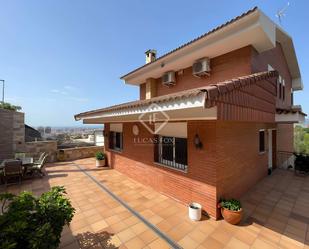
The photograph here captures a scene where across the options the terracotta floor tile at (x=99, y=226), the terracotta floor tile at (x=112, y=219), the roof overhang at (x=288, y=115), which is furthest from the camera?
the roof overhang at (x=288, y=115)

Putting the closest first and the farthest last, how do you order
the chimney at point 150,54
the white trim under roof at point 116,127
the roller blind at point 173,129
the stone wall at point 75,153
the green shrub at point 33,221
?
the green shrub at point 33,221 < the roller blind at point 173,129 < the white trim under roof at point 116,127 < the chimney at point 150,54 < the stone wall at point 75,153

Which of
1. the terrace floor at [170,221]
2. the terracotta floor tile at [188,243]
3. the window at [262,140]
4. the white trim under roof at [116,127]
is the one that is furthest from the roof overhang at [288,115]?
the white trim under roof at [116,127]

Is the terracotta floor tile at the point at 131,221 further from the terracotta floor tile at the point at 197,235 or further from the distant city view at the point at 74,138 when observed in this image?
the distant city view at the point at 74,138

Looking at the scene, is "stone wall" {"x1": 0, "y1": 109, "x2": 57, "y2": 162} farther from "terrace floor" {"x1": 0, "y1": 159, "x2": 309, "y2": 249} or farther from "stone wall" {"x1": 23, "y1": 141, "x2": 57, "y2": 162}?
"terrace floor" {"x1": 0, "y1": 159, "x2": 309, "y2": 249}

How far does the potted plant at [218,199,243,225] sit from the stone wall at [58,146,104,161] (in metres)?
13.0

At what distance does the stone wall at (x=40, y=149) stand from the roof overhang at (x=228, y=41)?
401 inches

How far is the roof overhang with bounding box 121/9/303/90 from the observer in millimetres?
5137

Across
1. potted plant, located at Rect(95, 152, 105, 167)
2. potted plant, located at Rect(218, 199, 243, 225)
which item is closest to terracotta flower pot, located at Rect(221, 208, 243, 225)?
potted plant, located at Rect(218, 199, 243, 225)

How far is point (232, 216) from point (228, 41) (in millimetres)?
5872

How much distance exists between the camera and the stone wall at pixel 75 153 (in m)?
13.6

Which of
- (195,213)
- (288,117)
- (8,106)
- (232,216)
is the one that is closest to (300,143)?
(288,117)

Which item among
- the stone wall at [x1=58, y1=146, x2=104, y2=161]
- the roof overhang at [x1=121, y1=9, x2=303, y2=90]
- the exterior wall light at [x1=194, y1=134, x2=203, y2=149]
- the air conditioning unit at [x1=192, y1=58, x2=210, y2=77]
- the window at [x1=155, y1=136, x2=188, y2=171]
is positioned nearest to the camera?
the roof overhang at [x1=121, y1=9, x2=303, y2=90]

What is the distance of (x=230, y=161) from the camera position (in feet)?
18.4

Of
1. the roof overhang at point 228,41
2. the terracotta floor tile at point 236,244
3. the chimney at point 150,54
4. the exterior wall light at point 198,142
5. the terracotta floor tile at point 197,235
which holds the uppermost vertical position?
the chimney at point 150,54
